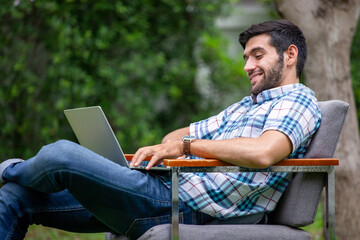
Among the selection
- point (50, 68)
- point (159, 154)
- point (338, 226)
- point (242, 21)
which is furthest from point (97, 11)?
point (242, 21)

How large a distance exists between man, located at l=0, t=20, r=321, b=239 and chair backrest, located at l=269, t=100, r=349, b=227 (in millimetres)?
44

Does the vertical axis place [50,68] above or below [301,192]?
above

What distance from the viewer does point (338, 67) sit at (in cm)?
375

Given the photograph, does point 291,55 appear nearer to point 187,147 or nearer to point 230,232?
point 187,147

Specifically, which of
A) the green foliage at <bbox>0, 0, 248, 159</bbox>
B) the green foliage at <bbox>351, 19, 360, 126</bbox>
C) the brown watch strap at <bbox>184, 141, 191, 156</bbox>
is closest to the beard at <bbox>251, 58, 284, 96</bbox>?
the brown watch strap at <bbox>184, 141, 191, 156</bbox>

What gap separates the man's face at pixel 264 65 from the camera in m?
2.62

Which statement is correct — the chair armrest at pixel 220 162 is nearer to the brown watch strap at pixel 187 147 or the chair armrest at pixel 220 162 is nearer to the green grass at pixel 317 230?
the brown watch strap at pixel 187 147

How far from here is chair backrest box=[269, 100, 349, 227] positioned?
238 cm

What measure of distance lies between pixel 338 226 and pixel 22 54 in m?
3.41

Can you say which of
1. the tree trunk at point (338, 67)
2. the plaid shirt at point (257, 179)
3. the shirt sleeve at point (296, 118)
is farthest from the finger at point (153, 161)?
the tree trunk at point (338, 67)

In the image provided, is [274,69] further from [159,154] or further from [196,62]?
[196,62]

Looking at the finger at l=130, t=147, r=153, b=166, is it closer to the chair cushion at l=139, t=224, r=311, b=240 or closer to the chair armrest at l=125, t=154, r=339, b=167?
the chair armrest at l=125, t=154, r=339, b=167

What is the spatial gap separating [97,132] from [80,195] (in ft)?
1.20

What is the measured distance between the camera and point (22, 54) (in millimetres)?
5367
